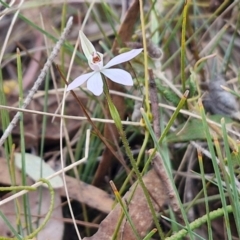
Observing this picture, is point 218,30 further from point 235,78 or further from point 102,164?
point 102,164

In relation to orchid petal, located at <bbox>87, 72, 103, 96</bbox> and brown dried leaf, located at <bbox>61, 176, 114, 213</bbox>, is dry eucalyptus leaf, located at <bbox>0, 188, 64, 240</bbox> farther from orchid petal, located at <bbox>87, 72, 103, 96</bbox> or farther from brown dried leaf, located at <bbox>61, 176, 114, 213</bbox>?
orchid petal, located at <bbox>87, 72, 103, 96</bbox>

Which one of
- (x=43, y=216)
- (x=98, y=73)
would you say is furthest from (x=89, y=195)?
(x=98, y=73)

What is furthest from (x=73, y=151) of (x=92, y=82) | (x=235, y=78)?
(x=92, y=82)

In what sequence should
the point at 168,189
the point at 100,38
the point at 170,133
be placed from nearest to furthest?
the point at 168,189 < the point at 170,133 < the point at 100,38

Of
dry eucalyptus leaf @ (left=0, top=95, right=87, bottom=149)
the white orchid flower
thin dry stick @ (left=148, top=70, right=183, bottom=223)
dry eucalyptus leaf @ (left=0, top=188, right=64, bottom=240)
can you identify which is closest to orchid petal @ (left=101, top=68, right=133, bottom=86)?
the white orchid flower

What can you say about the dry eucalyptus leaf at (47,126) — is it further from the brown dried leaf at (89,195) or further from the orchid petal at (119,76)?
the orchid petal at (119,76)

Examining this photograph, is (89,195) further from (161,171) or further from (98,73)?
(98,73)
